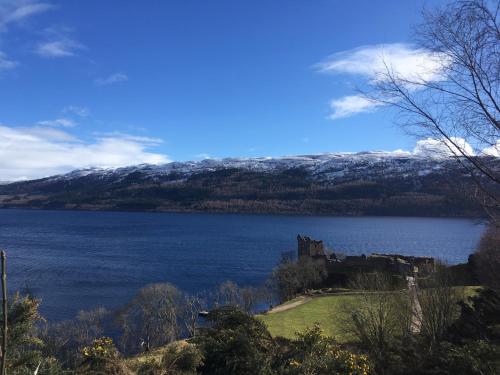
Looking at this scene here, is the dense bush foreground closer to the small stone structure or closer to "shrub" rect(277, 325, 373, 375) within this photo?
"shrub" rect(277, 325, 373, 375)

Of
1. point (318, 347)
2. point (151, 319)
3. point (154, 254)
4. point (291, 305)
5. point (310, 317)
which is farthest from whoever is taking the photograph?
point (154, 254)

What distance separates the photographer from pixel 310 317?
33.9 metres

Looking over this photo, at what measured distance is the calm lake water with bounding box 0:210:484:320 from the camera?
66250 millimetres

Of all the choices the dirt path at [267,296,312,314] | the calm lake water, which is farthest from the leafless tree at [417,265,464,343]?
the calm lake water

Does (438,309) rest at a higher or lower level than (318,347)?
lower

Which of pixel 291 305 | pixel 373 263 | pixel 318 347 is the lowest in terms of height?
pixel 291 305

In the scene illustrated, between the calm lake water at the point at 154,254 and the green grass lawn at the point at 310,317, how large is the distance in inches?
1135

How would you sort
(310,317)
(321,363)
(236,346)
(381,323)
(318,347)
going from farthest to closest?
1. (310,317)
2. (381,323)
3. (318,347)
4. (236,346)
5. (321,363)

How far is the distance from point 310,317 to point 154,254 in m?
73.7

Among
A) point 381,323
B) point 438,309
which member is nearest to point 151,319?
point 438,309

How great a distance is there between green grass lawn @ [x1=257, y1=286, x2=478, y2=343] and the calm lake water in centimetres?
2882

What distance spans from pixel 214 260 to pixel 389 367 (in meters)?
80.9

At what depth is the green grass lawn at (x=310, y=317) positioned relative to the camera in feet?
92.0

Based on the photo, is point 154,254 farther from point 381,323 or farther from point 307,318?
point 381,323
